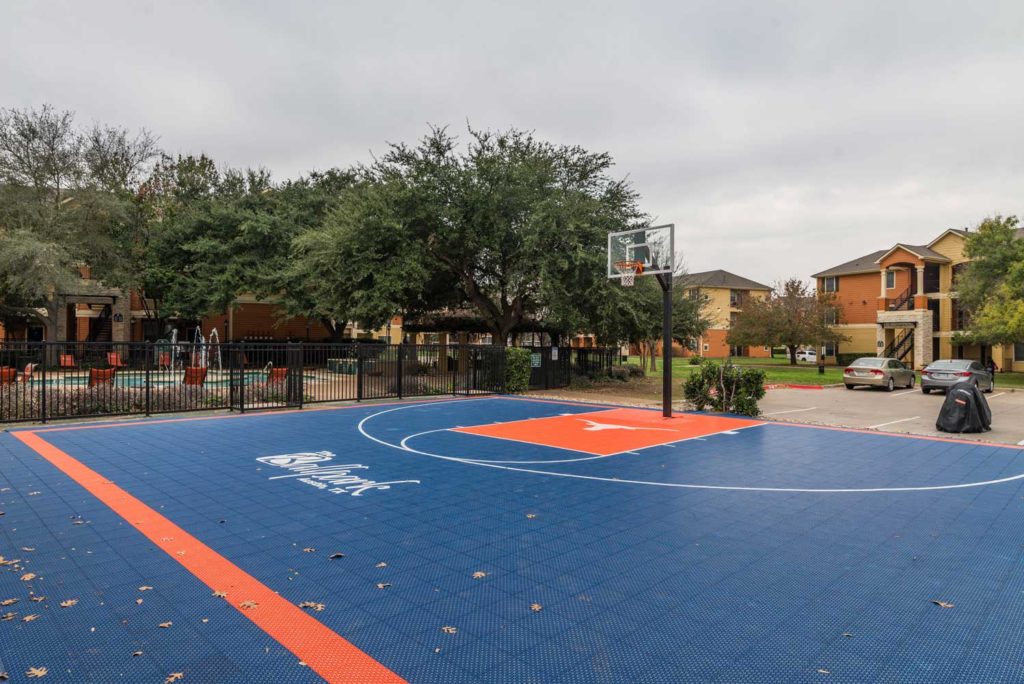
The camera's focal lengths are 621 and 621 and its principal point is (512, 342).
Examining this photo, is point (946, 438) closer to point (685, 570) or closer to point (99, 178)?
point (685, 570)

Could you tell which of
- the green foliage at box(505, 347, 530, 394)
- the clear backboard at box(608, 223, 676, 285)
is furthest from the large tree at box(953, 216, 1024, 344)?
the green foliage at box(505, 347, 530, 394)

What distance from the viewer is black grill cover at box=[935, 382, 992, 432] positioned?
13.3m

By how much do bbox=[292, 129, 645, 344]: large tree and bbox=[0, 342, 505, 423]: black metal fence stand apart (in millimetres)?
3808

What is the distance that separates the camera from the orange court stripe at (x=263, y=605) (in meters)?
3.39

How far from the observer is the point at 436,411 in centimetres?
1603

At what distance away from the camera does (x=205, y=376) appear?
16.2 m

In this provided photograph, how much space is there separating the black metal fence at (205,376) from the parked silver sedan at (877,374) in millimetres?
16730

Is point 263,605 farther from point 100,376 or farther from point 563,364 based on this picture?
point 563,364

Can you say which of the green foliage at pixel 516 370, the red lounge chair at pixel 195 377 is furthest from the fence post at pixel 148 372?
the green foliage at pixel 516 370

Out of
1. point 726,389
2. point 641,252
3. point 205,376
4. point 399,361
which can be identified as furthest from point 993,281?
point 205,376

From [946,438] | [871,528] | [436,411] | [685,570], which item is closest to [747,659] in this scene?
[685,570]

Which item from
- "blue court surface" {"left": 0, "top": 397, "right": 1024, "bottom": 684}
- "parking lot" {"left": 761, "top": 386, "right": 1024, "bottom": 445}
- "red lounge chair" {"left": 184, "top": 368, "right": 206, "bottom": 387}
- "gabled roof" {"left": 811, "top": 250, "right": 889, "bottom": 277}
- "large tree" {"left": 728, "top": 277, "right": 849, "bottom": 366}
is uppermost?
"gabled roof" {"left": 811, "top": 250, "right": 889, "bottom": 277}

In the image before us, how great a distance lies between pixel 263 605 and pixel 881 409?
19733 mm

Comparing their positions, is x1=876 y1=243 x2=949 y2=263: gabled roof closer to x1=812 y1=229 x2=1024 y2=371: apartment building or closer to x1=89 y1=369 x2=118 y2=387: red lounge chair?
x1=812 y1=229 x2=1024 y2=371: apartment building
